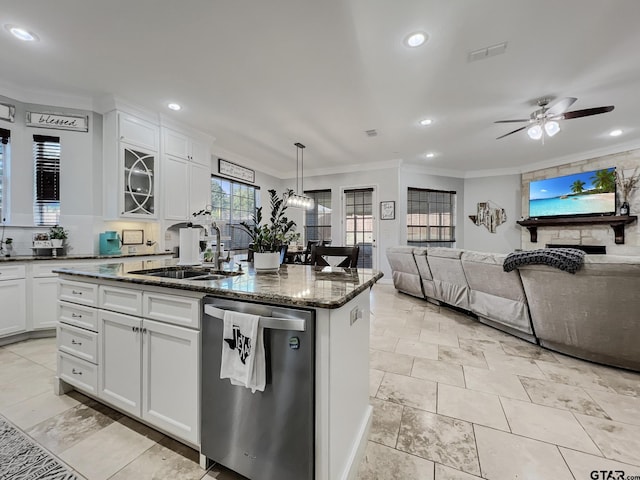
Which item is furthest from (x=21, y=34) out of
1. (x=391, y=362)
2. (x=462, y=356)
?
(x=462, y=356)

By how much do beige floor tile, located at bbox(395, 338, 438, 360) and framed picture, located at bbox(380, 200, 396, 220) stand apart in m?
3.79

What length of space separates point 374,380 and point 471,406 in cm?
68

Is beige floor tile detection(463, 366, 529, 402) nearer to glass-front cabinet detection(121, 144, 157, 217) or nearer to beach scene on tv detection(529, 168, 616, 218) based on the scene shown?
glass-front cabinet detection(121, 144, 157, 217)

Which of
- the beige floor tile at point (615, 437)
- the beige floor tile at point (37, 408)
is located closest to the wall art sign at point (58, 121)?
the beige floor tile at point (37, 408)

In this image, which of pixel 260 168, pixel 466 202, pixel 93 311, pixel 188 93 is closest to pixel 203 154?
pixel 188 93

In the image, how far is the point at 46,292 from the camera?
2984mm

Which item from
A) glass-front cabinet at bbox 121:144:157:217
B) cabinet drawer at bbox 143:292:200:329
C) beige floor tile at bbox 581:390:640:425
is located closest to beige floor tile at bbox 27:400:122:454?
cabinet drawer at bbox 143:292:200:329

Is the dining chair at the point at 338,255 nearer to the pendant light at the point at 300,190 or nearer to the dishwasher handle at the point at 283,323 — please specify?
the dishwasher handle at the point at 283,323

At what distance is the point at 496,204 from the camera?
6.95 metres

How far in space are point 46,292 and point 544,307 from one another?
5.22 metres

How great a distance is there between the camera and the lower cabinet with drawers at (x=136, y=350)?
4.51 feet

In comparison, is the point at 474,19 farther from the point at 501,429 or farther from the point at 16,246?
the point at 16,246

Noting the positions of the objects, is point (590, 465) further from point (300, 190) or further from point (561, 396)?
point (300, 190)

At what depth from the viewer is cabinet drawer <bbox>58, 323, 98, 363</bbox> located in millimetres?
1755
